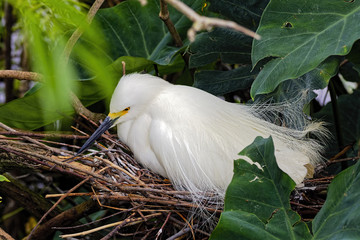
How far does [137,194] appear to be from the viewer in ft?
4.88

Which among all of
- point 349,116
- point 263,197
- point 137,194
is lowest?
point 349,116

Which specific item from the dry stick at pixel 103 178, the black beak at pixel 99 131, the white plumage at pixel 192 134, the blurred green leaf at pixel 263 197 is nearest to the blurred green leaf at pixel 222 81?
the white plumage at pixel 192 134

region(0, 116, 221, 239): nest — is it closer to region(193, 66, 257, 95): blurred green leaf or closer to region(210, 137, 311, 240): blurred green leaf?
region(210, 137, 311, 240): blurred green leaf

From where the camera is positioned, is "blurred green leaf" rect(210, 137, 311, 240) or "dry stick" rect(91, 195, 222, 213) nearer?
"blurred green leaf" rect(210, 137, 311, 240)

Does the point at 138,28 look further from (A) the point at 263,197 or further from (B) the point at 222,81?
(A) the point at 263,197

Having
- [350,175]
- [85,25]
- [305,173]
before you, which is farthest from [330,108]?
[85,25]

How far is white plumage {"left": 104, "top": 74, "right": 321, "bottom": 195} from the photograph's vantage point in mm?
1505

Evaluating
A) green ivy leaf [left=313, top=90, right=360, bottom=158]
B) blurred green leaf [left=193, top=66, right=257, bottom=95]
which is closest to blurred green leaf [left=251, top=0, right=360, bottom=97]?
blurred green leaf [left=193, top=66, right=257, bottom=95]

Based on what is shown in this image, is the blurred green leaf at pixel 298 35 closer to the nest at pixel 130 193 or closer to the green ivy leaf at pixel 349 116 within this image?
the nest at pixel 130 193

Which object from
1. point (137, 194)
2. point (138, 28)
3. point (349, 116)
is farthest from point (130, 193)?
point (349, 116)

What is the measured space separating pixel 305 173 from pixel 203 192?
1.02ft

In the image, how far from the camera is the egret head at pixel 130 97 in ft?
5.52

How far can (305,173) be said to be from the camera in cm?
148

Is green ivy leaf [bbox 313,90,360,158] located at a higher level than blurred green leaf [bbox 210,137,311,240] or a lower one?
lower
